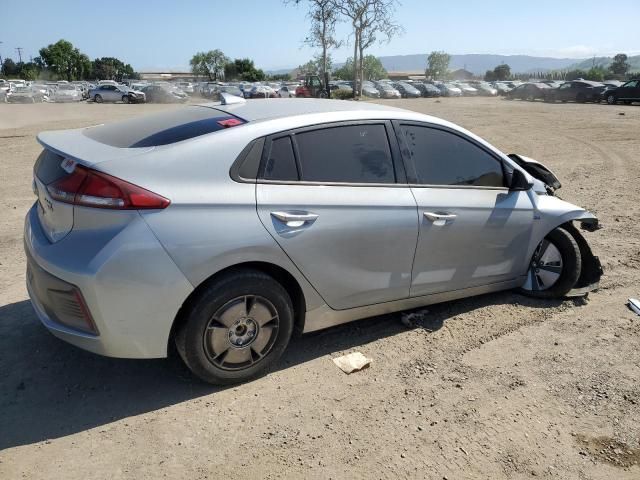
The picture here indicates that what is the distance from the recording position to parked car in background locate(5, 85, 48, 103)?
38312 millimetres

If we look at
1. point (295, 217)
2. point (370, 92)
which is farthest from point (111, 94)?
point (295, 217)

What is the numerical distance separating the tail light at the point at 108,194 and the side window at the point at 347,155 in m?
0.94

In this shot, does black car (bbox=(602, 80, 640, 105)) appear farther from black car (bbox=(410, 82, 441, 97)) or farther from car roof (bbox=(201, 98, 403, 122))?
car roof (bbox=(201, 98, 403, 122))

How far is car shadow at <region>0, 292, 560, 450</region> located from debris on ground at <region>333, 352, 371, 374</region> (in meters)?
0.13

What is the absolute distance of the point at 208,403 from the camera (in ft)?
9.79

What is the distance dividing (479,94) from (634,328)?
2268 inches

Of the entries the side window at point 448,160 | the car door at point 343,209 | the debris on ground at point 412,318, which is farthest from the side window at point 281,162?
the debris on ground at point 412,318

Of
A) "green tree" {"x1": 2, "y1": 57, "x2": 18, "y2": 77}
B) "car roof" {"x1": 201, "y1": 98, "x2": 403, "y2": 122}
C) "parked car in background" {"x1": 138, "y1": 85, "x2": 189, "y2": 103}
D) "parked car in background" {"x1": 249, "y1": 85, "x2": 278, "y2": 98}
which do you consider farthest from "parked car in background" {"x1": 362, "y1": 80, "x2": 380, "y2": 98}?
"green tree" {"x1": 2, "y1": 57, "x2": 18, "y2": 77}

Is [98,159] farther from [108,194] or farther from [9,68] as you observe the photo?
[9,68]

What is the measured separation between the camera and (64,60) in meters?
95.9

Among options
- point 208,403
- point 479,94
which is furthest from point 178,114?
point 479,94

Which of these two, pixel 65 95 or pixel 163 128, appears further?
pixel 65 95

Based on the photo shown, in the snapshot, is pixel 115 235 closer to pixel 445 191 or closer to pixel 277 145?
pixel 277 145

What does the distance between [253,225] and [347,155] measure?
34.1 inches
